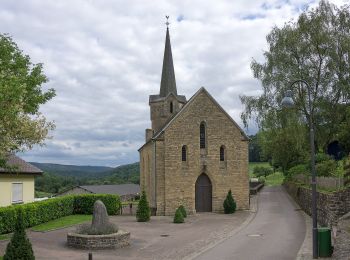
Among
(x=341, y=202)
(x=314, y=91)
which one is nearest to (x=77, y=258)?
(x=341, y=202)

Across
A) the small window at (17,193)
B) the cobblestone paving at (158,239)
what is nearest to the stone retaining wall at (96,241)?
the cobblestone paving at (158,239)

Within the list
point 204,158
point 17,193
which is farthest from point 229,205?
point 17,193

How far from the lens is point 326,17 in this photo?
134ft

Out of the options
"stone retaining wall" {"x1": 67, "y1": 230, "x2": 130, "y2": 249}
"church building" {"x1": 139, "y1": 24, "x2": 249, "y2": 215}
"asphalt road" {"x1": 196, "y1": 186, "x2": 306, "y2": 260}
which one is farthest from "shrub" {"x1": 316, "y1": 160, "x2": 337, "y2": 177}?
"stone retaining wall" {"x1": 67, "y1": 230, "x2": 130, "y2": 249}

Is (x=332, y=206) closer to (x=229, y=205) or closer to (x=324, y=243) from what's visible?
(x=324, y=243)

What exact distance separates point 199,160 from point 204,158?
520mm

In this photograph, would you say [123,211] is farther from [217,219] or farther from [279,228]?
[279,228]

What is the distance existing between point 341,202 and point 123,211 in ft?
82.3

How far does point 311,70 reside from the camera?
4156 cm

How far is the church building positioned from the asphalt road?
586cm

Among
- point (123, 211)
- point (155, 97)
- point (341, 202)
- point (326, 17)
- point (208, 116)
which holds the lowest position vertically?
point (123, 211)

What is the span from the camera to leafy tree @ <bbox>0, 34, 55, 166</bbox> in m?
Result: 16.3

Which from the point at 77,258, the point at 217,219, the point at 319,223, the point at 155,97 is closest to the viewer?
the point at 77,258

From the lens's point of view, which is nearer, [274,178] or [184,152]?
[184,152]
